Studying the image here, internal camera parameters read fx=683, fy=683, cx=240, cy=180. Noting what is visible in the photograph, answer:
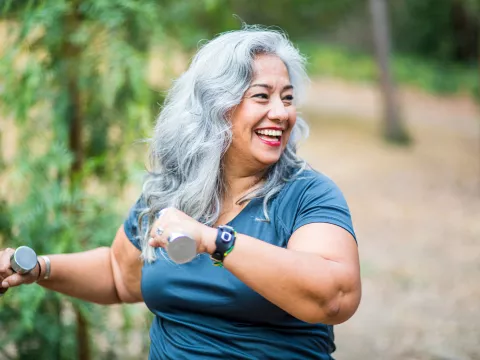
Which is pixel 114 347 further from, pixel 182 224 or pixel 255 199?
pixel 182 224

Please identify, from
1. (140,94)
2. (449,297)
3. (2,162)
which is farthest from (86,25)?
(449,297)

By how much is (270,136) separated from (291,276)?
567 millimetres

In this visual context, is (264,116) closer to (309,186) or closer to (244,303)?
(309,186)

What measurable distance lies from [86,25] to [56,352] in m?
1.69

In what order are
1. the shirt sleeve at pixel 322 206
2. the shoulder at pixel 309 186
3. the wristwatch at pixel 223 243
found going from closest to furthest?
the wristwatch at pixel 223 243
the shirt sleeve at pixel 322 206
the shoulder at pixel 309 186

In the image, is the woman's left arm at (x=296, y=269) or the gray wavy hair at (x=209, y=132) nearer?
the woman's left arm at (x=296, y=269)

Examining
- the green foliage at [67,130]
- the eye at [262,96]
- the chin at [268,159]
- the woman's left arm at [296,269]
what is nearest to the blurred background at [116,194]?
the green foliage at [67,130]

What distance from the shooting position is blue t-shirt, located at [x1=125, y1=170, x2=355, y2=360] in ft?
6.72

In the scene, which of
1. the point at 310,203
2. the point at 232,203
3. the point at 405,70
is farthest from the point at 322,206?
the point at 405,70

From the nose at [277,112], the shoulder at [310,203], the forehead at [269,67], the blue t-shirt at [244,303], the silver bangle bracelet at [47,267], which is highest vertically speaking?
the forehead at [269,67]

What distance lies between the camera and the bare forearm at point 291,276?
69.4 inches

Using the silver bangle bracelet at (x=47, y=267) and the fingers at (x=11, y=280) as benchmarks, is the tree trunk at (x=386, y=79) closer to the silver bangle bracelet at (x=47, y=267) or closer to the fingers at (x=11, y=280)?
the silver bangle bracelet at (x=47, y=267)

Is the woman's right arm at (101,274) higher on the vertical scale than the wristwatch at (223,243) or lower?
lower

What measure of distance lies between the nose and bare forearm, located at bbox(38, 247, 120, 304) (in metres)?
0.85
